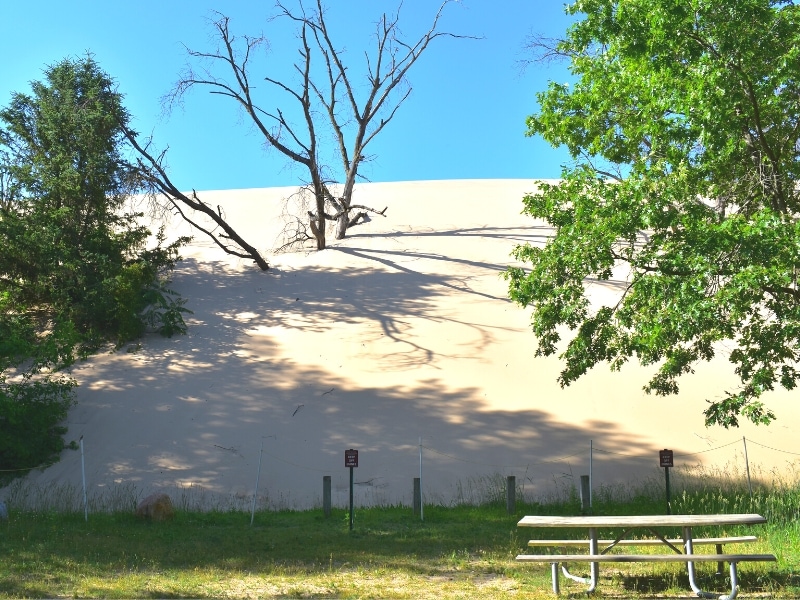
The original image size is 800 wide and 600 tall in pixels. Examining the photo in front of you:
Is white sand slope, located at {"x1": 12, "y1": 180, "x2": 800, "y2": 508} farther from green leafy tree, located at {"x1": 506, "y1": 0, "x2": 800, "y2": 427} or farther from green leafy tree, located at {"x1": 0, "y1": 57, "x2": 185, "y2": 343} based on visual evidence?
green leafy tree, located at {"x1": 506, "y1": 0, "x2": 800, "y2": 427}

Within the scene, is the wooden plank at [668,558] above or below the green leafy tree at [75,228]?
below

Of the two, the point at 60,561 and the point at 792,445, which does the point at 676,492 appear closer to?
the point at 792,445

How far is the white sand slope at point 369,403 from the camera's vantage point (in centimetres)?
1639

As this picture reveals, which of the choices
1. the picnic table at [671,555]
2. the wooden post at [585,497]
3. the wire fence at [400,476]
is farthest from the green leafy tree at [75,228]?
the picnic table at [671,555]

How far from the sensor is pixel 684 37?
10.9 metres

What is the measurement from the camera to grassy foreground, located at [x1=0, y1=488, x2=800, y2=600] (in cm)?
880

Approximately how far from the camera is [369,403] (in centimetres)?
1880

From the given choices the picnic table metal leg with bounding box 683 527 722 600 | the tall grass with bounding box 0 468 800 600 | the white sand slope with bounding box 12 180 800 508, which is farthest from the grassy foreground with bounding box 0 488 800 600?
the white sand slope with bounding box 12 180 800 508

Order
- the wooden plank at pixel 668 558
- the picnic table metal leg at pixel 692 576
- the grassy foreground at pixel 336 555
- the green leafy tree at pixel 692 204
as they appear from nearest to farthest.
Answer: the wooden plank at pixel 668 558, the picnic table metal leg at pixel 692 576, the grassy foreground at pixel 336 555, the green leafy tree at pixel 692 204

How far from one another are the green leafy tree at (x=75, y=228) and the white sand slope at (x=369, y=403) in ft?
4.04

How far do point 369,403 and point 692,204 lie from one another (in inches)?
381

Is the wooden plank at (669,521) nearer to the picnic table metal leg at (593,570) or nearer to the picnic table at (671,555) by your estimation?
the picnic table at (671,555)

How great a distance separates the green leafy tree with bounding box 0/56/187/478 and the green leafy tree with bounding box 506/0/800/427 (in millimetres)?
13240

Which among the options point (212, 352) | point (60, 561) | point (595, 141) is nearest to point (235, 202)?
point (212, 352)
